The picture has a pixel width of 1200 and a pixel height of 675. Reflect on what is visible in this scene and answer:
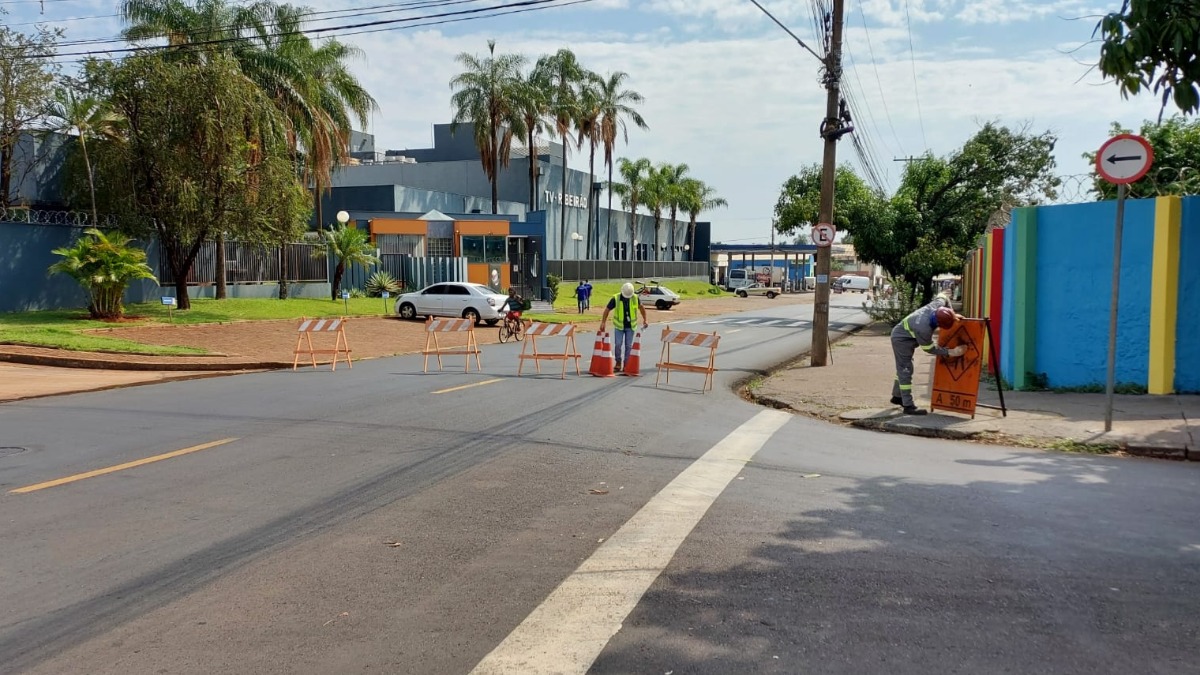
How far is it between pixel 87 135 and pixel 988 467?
90.3 ft

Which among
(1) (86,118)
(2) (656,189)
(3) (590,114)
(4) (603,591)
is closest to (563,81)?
(3) (590,114)

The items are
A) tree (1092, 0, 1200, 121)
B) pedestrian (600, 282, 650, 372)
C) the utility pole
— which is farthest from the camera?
the utility pole

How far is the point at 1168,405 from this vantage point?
37.7 ft

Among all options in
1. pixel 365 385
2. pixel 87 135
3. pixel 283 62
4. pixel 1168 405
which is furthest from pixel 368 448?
pixel 283 62

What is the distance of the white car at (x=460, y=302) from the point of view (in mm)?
30953

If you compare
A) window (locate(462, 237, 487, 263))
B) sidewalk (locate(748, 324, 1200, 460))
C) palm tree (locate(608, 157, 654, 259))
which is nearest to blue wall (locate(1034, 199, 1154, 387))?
sidewalk (locate(748, 324, 1200, 460))

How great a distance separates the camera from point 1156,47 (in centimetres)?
651

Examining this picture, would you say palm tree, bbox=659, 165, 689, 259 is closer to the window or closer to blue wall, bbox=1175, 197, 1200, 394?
the window

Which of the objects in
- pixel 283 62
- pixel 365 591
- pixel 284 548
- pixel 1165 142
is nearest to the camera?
pixel 365 591

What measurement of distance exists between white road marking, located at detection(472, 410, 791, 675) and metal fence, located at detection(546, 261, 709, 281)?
45.4 metres

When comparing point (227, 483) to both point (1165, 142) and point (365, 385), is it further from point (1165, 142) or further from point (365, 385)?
point (1165, 142)

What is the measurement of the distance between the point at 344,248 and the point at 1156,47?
105ft

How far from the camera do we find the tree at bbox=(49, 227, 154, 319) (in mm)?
22688

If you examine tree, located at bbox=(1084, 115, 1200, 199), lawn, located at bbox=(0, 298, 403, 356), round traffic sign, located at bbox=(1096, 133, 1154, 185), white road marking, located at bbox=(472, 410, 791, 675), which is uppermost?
tree, located at bbox=(1084, 115, 1200, 199)
